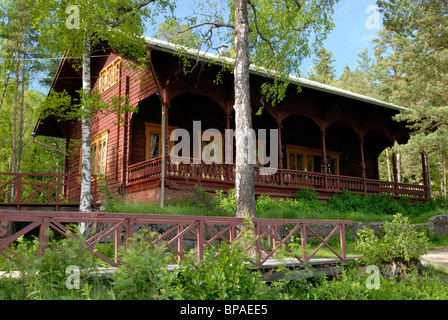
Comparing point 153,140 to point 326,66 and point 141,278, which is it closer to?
point 141,278

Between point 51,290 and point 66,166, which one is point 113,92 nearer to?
point 66,166

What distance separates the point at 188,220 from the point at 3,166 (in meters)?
30.5

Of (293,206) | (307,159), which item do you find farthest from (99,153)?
(307,159)

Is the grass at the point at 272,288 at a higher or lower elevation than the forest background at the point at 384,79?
lower

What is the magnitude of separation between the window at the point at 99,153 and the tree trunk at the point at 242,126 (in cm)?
1010

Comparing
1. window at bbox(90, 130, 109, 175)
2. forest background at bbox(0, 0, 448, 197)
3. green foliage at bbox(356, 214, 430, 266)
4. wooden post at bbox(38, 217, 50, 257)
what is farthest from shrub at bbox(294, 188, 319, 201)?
wooden post at bbox(38, 217, 50, 257)

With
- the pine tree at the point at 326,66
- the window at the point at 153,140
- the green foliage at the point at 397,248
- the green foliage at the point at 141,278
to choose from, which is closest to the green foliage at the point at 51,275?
the green foliage at the point at 141,278

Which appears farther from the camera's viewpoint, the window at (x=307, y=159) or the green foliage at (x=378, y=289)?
the window at (x=307, y=159)

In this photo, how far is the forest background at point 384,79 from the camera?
55.7 feet

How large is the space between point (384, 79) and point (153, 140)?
25.6 metres

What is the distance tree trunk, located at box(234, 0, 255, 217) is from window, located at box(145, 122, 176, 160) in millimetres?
7471

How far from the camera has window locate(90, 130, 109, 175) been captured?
18.2 meters

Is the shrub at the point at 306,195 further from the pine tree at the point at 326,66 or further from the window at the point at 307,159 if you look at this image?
the pine tree at the point at 326,66
